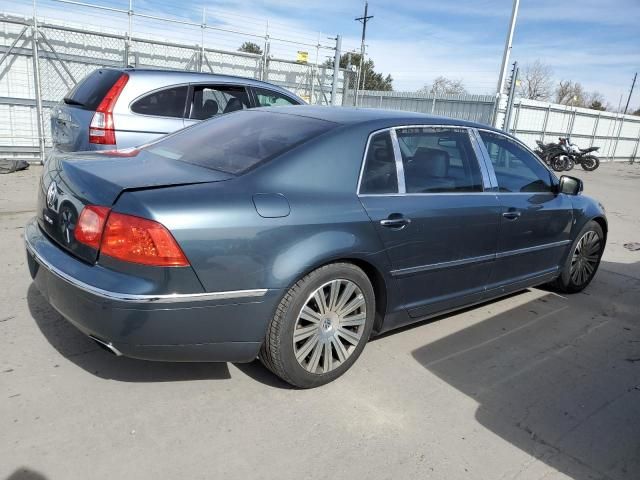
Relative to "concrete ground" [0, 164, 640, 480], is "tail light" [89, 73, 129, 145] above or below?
above

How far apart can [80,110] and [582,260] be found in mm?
5396

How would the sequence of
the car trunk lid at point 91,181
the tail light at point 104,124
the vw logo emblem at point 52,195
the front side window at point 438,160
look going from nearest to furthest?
1. the car trunk lid at point 91,181
2. the vw logo emblem at point 52,195
3. the front side window at point 438,160
4. the tail light at point 104,124

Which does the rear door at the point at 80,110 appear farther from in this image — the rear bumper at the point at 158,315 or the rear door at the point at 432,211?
the rear door at the point at 432,211

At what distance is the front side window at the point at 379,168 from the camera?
10.2 feet

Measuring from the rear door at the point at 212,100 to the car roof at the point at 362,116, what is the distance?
2749 millimetres

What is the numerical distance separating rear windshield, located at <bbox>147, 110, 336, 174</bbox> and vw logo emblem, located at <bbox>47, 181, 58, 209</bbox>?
0.64 metres

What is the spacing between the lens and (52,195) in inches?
114

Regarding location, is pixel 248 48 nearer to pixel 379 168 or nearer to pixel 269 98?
pixel 269 98

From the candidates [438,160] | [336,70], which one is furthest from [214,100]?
[336,70]

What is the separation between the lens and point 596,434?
2.86 meters

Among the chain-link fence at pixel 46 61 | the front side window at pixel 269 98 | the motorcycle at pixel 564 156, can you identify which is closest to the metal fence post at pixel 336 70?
the chain-link fence at pixel 46 61

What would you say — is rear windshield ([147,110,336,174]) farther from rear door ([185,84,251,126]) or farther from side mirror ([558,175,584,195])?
rear door ([185,84,251,126])

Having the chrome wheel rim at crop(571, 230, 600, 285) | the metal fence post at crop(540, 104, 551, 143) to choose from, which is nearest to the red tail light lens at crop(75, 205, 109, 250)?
the chrome wheel rim at crop(571, 230, 600, 285)

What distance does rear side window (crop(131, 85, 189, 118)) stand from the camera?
5.75 m
